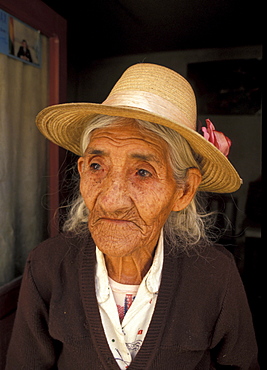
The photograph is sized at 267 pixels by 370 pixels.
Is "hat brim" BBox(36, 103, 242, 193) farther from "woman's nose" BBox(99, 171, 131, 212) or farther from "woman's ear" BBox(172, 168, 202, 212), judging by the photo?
"woman's nose" BBox(99, 171, 131, 212)

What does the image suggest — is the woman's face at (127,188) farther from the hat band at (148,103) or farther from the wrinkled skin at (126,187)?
the hat band at (148,103)

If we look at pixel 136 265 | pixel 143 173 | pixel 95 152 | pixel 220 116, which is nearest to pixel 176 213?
pixel 136 265

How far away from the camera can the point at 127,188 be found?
1.38 m

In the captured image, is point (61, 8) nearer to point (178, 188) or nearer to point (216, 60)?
point (216, 60)

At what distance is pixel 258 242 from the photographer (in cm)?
278

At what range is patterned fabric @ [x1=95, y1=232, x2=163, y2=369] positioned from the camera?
1.50 meters

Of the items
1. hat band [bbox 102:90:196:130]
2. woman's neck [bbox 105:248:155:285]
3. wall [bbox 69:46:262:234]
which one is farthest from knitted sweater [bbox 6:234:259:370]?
wall [bbox 69:46:262:234]

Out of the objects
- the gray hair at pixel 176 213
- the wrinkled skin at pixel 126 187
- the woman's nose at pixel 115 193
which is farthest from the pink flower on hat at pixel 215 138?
the woman's nose at pixel 115 193

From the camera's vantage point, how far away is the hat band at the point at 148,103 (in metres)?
1.32

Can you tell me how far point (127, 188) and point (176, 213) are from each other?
643 millimetres

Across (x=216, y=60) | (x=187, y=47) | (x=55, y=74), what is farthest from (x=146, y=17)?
(x=55, y=74)

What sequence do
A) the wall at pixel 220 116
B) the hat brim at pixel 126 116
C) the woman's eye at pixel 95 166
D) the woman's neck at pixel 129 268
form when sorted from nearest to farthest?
the hat brim at pixel 126 116 < the woman's eye at pixel 95 166 < the woman's neck at pixel 129 268 < the wall at pixel 220 116

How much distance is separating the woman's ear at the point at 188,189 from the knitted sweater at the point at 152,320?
26 cm

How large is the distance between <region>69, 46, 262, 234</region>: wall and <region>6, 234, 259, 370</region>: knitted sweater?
1.26 metres
